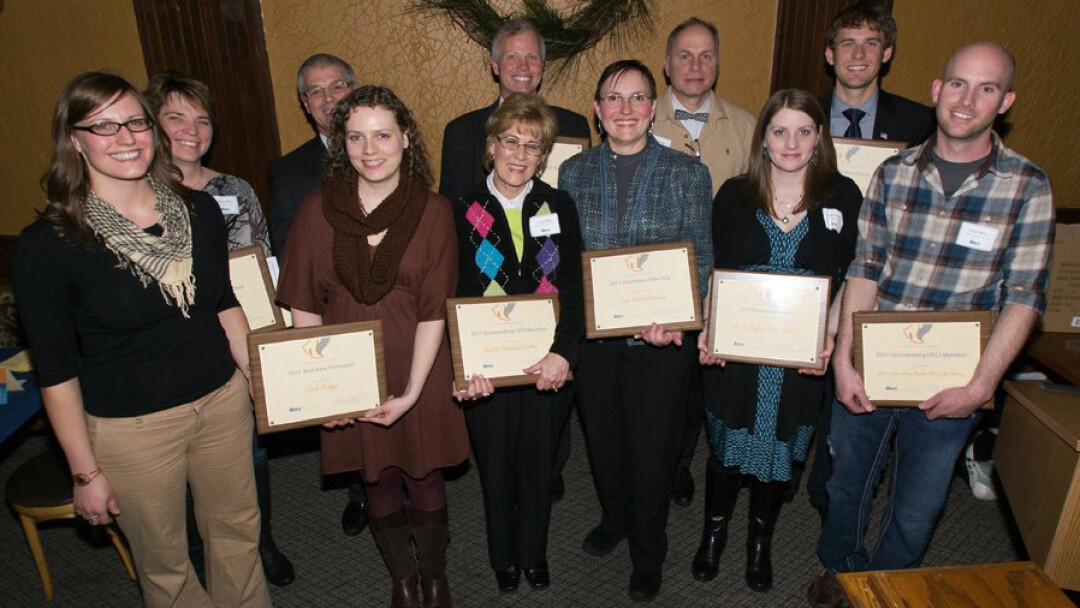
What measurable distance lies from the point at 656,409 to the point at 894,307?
0.92 meters

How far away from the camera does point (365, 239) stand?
2191mm

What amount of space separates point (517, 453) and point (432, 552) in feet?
1.86

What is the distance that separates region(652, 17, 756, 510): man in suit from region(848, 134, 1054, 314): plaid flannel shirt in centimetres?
92

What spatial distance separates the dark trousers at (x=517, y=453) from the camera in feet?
8.06

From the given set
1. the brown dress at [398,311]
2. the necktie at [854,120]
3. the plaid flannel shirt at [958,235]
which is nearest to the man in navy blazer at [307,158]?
the brown dress at [398,311]

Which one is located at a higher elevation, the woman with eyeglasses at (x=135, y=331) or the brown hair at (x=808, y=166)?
the brown hair at (x=808, y=166)

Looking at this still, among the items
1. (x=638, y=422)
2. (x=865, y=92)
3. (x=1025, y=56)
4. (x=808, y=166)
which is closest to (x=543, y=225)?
(x=638, y=422)

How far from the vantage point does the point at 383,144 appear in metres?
2.15

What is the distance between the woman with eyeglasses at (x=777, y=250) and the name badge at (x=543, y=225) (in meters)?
0.70

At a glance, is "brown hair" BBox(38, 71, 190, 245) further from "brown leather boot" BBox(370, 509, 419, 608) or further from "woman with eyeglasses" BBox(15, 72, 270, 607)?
"brown leather boot" BBox(370, 509, 419, 608)

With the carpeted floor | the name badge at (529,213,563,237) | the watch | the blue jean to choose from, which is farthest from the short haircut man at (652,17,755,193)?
the watch

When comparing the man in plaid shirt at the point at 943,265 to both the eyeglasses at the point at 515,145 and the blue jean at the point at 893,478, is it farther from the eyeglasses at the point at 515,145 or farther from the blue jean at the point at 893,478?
the eyeglasses at the point at 515,145

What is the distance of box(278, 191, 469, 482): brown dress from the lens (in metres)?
2.22

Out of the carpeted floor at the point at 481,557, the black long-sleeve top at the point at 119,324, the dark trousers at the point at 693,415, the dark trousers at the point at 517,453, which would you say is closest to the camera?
the black long-sleeve top at the point at 119,324
